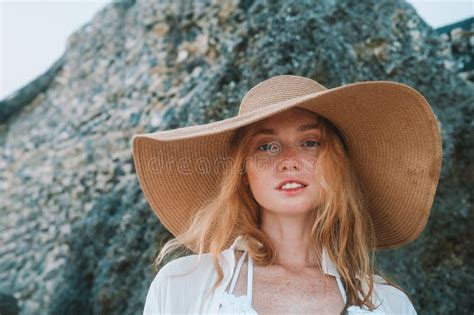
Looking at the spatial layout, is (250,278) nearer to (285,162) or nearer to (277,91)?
(285,162)

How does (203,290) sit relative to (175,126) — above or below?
below

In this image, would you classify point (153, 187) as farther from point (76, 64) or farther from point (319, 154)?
point (76, 64)

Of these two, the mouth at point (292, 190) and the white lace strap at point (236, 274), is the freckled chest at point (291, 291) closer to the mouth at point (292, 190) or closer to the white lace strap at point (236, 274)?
the white lace strap at point (236, 274)

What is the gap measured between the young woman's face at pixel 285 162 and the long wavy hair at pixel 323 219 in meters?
0.03

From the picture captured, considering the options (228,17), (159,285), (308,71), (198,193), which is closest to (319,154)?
(198,193)

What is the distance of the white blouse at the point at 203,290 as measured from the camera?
1.89 meters

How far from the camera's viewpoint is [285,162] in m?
1.99

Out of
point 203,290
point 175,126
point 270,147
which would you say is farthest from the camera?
point 175,126

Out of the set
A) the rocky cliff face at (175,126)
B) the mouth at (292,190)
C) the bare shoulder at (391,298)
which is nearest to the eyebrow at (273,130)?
the mouth at (292,190)

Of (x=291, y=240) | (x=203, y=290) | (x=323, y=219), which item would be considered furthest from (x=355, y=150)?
(x=203, y=290)

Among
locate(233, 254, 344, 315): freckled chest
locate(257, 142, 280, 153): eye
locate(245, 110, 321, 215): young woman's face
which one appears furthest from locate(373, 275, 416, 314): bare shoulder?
locate(257, 142, 280, 153): eye

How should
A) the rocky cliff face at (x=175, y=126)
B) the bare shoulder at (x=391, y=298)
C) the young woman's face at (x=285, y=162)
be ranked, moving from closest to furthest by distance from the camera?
the young woman's face at (x=285, y=162), the bare shoulder at (x=391, y=298), the rocky cliff face at (x=175, y=126)

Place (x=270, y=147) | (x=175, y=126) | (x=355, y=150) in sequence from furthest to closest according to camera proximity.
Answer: (x=175, y=126), (x=355, y=150), (x=270, y=147)

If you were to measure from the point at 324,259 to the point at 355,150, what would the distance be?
42cm
